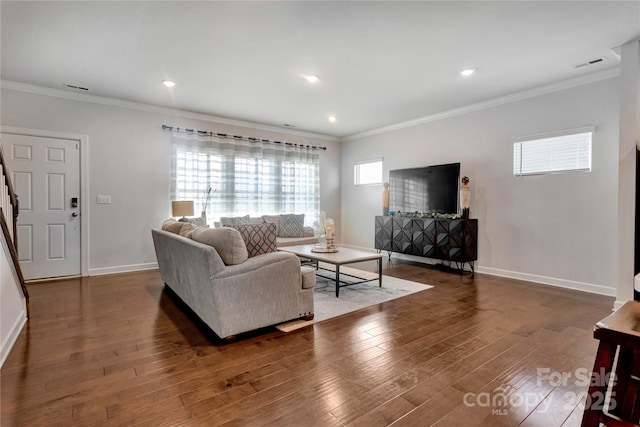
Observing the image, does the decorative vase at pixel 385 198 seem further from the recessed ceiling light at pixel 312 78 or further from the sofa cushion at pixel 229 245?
the sofa cushion at pixel 229 245

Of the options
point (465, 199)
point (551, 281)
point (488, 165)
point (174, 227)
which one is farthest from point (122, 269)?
point (551, 281)

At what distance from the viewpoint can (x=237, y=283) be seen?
2.47m

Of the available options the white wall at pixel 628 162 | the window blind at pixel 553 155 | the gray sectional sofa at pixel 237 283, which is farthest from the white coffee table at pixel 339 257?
the window blind at pixel 553 155

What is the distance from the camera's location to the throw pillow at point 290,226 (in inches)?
238

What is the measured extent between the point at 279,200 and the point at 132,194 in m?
2.66

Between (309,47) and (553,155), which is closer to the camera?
(309,47)

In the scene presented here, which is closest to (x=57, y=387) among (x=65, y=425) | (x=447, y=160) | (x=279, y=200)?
(x=65, y=425)

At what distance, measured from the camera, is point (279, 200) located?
6.61 metres

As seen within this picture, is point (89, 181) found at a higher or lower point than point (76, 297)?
higher

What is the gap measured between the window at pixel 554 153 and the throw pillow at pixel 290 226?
3.71 meters

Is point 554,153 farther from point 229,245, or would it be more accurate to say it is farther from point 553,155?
point 229,245

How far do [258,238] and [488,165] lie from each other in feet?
12.9

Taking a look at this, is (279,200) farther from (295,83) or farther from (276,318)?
(276,318)

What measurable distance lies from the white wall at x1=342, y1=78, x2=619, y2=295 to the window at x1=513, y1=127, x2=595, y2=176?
0.08 metres
